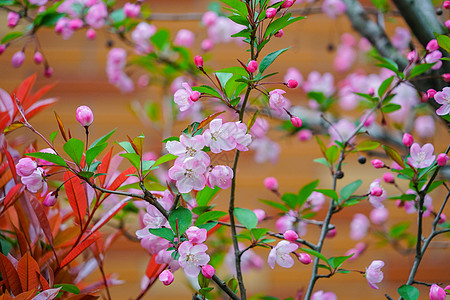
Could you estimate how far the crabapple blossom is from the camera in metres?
0.55

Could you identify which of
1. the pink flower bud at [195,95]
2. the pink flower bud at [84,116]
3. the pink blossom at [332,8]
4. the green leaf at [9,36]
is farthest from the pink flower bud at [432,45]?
the pink blossom at [332,8]

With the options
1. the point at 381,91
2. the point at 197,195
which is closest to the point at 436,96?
the point at 381,91

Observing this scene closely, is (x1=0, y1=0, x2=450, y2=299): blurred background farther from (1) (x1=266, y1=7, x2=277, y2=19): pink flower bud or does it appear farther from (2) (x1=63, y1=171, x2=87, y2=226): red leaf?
(1) (x1=266, y1=7, x2=277, y2=19): pink flower bud

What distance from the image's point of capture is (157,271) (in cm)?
70

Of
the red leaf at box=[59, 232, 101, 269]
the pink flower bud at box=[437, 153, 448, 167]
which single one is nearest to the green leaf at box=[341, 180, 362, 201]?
the pink flower bud at box=[437, 153, 448, 167]

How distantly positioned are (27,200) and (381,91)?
587 mm

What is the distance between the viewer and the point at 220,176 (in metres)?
0.51

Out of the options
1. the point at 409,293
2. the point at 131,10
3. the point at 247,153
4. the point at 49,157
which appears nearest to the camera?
the point at 49,157

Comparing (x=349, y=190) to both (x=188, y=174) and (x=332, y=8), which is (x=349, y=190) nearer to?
(x=188, y=174)

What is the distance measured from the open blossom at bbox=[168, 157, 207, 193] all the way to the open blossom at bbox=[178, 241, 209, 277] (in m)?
0.06

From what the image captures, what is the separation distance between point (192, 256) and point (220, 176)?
0.09 m

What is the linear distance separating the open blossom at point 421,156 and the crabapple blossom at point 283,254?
0.76 feet

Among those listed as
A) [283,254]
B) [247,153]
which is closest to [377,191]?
[283,254]

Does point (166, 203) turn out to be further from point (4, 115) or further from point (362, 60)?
point (362, 60)
